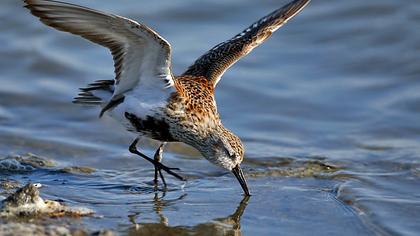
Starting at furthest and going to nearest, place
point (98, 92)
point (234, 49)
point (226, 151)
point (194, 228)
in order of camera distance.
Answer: point (234, 49), point (98, 92), point (226, 151), point (194, 228)

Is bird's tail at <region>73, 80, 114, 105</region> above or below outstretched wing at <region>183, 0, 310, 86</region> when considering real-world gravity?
below

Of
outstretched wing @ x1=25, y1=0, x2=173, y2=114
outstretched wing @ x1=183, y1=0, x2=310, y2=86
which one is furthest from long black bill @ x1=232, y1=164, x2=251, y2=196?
outstretched wing @ x1=183, y1=0, x2=310, y2=86

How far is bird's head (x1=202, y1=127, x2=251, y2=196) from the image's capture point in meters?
6.10

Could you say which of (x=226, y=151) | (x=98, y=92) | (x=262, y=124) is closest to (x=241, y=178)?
(x=226, y=151)

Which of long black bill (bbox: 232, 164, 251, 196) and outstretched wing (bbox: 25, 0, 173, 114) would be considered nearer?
outstretched wing (bbox: 25, 0, 173, 114)

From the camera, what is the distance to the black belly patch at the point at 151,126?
5977 mm

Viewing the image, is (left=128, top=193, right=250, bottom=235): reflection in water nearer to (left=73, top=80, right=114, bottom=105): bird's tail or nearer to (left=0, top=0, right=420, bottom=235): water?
(left=0, top=0, right=420, bottom=235): water

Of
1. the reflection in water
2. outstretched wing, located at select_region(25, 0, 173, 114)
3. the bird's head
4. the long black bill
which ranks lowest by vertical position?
the reflection in water

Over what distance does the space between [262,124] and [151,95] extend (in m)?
2.23

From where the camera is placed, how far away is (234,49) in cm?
698

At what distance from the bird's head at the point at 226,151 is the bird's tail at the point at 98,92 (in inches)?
32.6

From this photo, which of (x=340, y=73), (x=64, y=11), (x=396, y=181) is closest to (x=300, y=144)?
(x=396, y=181)

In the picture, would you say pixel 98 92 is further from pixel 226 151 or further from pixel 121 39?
pixel 226 151

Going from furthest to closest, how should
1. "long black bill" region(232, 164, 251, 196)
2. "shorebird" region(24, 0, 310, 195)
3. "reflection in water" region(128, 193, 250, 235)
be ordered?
"long black bill" region(232, 164, 251, 196) → "shorebird" region(24, 0, 310, 195) → "reflection in water" region(128, 193, 250, 235)
